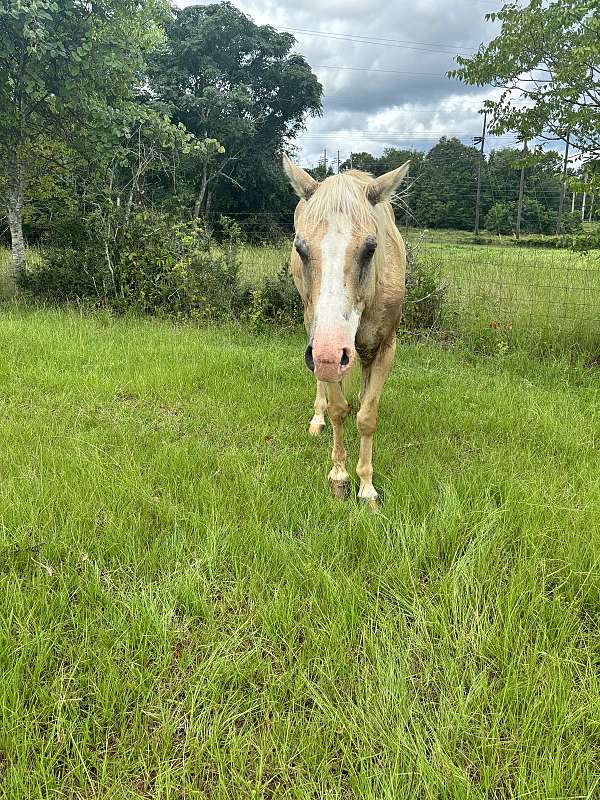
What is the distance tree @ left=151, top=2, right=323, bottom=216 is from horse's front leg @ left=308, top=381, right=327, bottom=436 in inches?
→ 866

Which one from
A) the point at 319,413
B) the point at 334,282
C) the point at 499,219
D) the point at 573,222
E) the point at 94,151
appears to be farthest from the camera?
the point at 499,219

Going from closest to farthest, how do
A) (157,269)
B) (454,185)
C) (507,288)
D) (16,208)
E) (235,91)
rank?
(507,288)
(157,269)
(16,208)
(235,91)
(454,185)

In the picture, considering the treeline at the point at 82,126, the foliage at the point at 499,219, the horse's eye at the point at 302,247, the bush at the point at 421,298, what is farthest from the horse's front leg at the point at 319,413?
the foliage at the point at 499,219

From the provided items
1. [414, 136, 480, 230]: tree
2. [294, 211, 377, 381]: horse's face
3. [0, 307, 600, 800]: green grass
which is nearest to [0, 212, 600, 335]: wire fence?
[0, 307, 600, 800]: green grass

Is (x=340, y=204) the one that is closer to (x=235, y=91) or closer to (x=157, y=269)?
(x=157, y=269)

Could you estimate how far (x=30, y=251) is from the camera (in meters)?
9.70

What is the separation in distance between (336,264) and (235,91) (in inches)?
1050

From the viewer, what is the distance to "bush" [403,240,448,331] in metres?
7.07

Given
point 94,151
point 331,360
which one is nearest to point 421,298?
point 331,360

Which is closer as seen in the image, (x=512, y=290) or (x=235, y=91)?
(x=512, y=290)

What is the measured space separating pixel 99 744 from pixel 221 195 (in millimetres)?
30033

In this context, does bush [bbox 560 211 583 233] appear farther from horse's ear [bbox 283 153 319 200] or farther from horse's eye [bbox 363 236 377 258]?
horse's eye [bbox 363 236 377 258]

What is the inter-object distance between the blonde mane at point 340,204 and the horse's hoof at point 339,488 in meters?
1.57

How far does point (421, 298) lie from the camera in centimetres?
698
